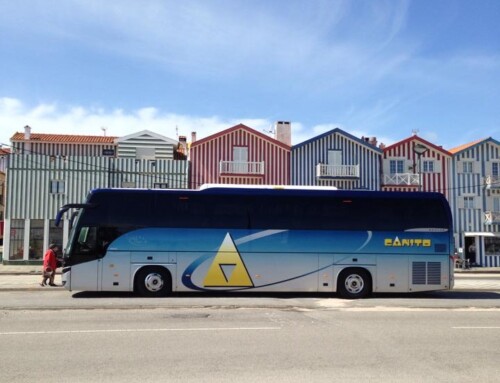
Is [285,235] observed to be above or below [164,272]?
above

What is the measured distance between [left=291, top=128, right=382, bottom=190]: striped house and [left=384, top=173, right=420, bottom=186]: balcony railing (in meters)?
0.75

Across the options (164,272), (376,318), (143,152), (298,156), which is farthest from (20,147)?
(376,318)

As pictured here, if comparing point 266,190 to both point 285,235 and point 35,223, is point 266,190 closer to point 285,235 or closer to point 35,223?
point 285,235

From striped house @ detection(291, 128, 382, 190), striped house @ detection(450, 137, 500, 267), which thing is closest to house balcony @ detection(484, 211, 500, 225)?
striped house @ detection(450, 137, 500, 267)

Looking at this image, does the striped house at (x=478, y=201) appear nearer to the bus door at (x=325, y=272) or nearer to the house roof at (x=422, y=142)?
the house roof at (x=422, y=142)

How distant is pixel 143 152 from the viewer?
1478 inches

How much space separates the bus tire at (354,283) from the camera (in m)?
15.9

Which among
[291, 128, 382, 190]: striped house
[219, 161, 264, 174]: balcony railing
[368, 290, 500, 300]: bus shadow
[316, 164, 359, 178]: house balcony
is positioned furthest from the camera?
[291, 128, 382, 190]: striped house

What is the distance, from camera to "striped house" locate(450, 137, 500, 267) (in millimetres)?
39438

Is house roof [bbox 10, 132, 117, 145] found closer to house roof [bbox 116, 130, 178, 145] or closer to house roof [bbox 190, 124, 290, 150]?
house roof [bbox 116, 130, 178, 145]

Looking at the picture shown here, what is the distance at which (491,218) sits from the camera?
3947 centimetres

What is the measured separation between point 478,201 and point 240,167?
18845mm

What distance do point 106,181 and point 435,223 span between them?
2529cm

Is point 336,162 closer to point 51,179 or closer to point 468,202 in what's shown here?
point 468,202
